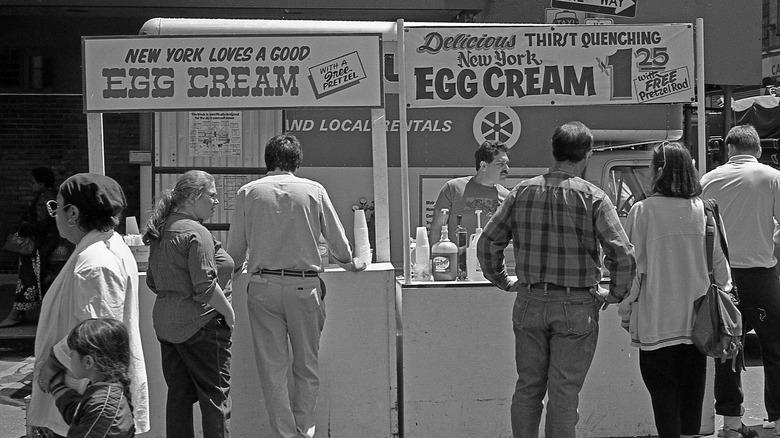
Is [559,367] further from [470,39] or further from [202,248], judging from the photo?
[470,39]

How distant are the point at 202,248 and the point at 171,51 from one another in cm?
177

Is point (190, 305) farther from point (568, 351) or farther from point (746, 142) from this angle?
point (746, 142)

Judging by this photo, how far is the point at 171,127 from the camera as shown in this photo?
8547 mm

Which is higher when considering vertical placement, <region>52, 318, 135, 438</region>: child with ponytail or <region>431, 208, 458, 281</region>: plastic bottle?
<region>431, 208, 458, 281</region>: plastic bottle

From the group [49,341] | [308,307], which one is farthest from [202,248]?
[49,341]

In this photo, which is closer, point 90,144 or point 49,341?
point 49,341

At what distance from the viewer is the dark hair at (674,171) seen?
197 inches

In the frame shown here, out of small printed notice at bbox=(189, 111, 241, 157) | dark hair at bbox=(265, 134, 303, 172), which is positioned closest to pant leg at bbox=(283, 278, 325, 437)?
dark hair at bbox=(265, 134, 303, 172)

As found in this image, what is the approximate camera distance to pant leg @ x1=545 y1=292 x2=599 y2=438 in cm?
450

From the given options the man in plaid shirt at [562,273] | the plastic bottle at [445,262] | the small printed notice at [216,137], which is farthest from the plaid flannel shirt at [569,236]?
the small printed notice at [216,137]

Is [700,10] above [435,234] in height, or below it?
above

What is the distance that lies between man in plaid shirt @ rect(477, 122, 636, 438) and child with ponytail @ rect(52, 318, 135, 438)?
206cm

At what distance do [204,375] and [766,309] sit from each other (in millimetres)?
3578

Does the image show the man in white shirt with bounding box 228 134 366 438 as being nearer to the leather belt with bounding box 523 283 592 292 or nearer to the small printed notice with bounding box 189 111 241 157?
the leather belt with bounding box 523 283 592 292
